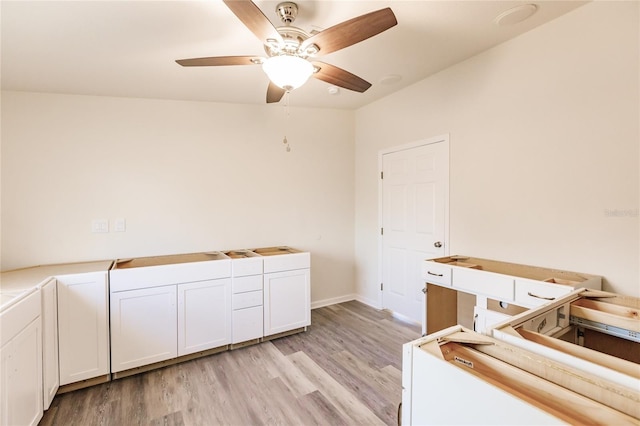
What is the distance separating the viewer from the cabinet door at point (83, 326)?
2.25 metres

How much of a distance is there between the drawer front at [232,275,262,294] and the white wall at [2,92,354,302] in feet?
2.24

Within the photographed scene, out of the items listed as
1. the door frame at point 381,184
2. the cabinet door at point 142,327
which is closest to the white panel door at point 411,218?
the door frame at point 381,184

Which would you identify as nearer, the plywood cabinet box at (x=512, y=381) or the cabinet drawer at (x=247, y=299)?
the plywood cabinet box at (x=512, y=381)

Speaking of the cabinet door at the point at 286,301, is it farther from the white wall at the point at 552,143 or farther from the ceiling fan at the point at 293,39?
the ceiling fan at the point at 293,39

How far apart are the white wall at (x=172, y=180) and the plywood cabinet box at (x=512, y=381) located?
291cm

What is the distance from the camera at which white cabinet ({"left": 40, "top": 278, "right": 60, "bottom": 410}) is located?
2.03 metres

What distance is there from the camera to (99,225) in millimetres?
2953

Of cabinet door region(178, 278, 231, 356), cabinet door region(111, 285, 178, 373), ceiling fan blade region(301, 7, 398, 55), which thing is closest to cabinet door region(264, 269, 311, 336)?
cabinet door region(178, 278, 231, 356)

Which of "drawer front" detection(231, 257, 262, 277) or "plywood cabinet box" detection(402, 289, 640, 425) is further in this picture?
"drawer front" detection(231, 257, 262, 277)

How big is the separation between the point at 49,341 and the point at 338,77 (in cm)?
273

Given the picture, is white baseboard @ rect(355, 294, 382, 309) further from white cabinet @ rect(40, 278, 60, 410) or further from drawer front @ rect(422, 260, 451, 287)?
white cabinet @ rect(40, 278, 60, 410)

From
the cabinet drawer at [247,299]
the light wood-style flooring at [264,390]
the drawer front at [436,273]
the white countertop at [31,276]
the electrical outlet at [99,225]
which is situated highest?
the electrical outlet at [99,225]

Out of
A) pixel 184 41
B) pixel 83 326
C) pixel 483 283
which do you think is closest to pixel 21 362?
pixel 83 326

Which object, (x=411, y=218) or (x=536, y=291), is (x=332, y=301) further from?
(x=536, y=291)
